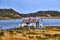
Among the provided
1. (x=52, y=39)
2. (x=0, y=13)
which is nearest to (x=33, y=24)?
(x=52, y=39)

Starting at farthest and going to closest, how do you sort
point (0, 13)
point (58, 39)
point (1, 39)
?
point (0, 13) < point (58, 39) < point (1, 39)

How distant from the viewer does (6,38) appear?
26188mm

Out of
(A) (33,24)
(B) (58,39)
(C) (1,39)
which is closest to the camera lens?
(C) (1,39)

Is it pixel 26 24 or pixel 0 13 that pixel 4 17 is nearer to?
pixel 0 13

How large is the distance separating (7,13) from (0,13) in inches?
176

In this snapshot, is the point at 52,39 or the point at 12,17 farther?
the point at 12,17

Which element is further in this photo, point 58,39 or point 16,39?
point 58,39

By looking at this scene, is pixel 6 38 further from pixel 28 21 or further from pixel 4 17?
pixel 4 17

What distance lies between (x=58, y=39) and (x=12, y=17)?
114986mm

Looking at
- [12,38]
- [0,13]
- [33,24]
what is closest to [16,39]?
[12,38]

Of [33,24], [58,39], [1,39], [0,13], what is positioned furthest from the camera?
[0,13]

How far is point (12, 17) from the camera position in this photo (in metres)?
142

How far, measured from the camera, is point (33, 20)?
5178 centimetres

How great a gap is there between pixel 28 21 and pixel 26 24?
76 centimetres
